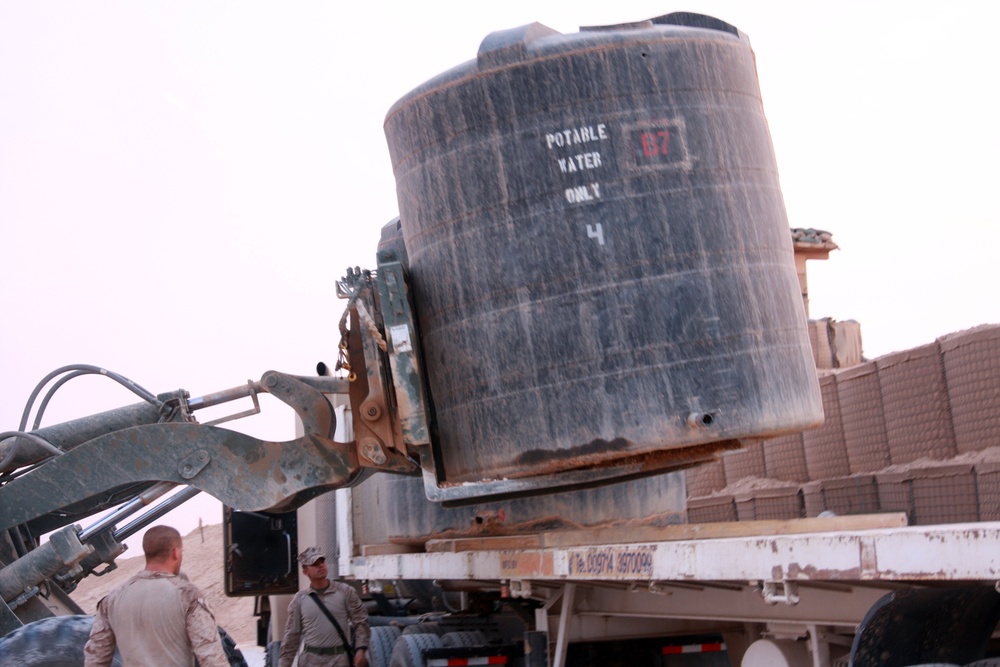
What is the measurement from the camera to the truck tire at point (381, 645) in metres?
8.65

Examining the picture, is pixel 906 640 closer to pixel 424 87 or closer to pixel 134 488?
pixel 424 87

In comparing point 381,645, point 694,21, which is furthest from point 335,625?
point 694,21

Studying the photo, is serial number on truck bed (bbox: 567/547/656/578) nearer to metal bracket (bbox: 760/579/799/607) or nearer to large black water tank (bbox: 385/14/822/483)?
large black water tank (bbox: 385/14/822/483)

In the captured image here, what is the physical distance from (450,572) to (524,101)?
3310 mm

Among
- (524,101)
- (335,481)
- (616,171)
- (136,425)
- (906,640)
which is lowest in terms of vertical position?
(906,640)

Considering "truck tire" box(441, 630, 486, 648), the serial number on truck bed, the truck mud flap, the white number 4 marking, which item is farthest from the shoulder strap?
the truck mud flap

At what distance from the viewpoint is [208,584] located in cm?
3459

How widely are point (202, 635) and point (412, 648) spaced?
10.6 feet

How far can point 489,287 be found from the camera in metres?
5.56

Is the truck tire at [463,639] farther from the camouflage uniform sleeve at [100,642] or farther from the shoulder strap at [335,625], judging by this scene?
the camouflage uniform sleeve at [100,642]

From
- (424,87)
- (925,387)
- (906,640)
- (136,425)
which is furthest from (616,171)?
(136,425)

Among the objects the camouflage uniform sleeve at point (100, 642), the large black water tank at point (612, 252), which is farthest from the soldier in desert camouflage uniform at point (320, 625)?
the camouflage uniform sleeve at point (100, 642)

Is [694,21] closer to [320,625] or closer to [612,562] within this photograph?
[612,562]

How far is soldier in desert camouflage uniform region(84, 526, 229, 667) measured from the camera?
5129 mm
